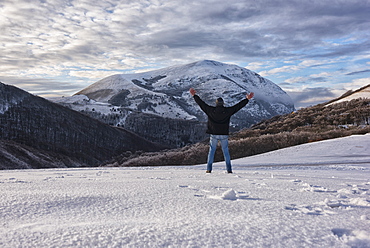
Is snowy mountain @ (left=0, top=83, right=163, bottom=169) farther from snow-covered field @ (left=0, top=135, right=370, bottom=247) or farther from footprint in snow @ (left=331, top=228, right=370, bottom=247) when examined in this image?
footprint in snow @ (left=331, top=228, right=370, bottom=247)

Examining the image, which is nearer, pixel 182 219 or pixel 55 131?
pixel 182 219

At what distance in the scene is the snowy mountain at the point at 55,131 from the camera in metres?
68.5

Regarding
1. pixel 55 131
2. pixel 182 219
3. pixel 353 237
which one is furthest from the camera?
pixel 55 131

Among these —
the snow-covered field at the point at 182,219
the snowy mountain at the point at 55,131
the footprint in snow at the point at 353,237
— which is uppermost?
the snowy mountain at the point at 55,131

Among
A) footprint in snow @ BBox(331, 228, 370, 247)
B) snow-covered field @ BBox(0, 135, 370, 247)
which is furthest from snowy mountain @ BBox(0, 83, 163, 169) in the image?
footprint in snow @ BBox(331, 228, 370, 247)

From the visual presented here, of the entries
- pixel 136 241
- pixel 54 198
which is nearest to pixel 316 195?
pixel 136 241

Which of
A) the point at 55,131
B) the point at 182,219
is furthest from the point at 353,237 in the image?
the point at 55,131

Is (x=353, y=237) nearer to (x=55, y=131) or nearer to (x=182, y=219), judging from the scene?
(x=182, y=219)

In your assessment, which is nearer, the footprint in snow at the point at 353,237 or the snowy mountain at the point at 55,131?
the footprint in snow at the point at 353,237

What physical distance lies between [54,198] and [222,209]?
184 cm

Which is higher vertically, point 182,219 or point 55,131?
point 55,131

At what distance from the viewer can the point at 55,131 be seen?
78.1 m

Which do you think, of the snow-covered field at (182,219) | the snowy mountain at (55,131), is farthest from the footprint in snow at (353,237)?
the snowy mountain at (55,131)

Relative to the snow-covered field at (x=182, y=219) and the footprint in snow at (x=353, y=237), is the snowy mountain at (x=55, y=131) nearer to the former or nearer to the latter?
the snow-covered field at (x=182, y=219)
